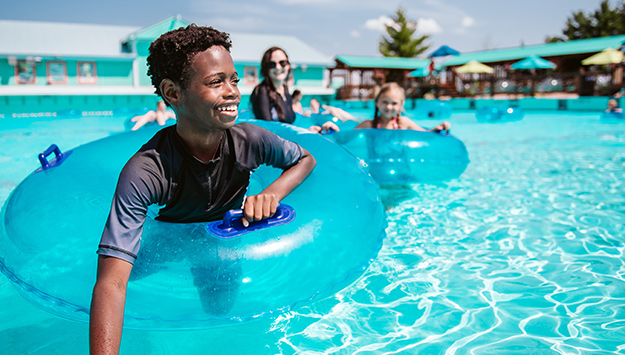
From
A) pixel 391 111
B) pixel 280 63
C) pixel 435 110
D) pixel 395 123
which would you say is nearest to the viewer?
pixel 280 63

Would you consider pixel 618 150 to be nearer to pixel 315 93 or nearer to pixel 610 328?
pixel 610 328

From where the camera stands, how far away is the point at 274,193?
174 centimetres

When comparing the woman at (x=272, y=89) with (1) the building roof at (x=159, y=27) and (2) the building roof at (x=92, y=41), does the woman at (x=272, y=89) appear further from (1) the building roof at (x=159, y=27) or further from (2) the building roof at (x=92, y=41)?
(1) the building roof at (x=159, y=27)

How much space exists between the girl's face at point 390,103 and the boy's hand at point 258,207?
109 inches

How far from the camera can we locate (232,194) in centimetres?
175

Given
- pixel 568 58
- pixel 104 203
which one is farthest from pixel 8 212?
pixel 568 58

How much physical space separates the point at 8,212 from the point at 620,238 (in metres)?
3.66

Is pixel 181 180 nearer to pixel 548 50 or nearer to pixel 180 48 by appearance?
pixel 180 48

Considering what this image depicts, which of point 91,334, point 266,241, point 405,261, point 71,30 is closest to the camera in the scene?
point 91,334

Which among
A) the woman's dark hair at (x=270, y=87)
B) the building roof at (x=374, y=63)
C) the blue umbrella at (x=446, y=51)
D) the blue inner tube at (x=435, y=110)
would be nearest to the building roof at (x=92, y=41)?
the building roof at (x=374, y=63)

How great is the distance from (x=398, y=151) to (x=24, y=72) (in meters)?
18.3

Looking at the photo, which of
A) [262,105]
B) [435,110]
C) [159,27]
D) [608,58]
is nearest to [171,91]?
[262,105]

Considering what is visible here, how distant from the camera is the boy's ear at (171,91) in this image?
1479 millimetres

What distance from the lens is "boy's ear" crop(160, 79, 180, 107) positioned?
1479mm
